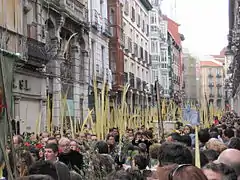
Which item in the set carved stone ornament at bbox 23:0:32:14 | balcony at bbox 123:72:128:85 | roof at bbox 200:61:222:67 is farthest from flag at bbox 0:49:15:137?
roof at bbox 200:61:222:67

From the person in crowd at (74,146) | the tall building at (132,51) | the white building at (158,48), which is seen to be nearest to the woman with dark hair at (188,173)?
the person in crowd at (74,146)

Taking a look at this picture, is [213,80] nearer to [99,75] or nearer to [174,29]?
[174,29]

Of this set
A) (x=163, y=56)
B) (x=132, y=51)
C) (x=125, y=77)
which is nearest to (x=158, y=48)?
(x=163, y=56)

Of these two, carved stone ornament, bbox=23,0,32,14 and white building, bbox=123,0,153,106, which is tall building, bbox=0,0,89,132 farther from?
white building, bbox=123,0,153,106

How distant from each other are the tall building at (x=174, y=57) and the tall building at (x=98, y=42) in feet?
127

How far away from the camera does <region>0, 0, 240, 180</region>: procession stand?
504 centimetres

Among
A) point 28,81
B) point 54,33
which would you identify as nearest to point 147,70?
point 54,33

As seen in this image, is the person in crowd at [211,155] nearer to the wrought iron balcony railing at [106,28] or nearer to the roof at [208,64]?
the wrought iron balcony railing at [106,28]

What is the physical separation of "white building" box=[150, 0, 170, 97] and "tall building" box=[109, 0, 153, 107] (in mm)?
5063

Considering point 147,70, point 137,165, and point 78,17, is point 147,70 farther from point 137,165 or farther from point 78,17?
point 137,165

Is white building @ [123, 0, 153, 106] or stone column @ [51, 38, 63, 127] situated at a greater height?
white building @ [123, 0, 153, 106]

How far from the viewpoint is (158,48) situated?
68.7 metres

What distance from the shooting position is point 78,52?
29.9m

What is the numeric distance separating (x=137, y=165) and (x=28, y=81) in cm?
1544
